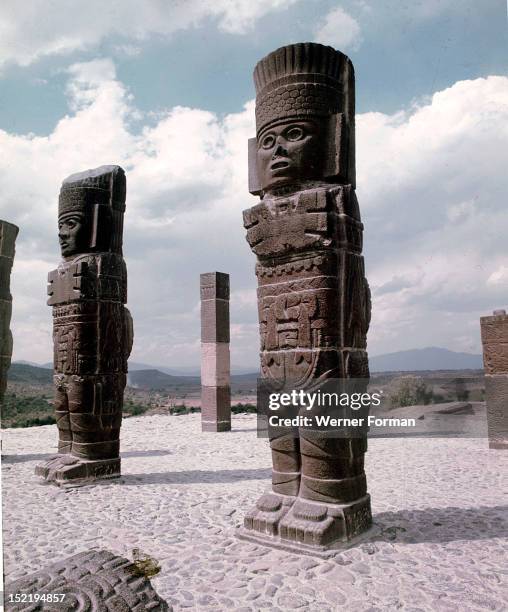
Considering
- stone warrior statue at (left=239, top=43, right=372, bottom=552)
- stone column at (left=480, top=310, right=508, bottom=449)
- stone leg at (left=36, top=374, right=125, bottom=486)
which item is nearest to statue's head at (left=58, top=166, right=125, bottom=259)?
stone leg at (left=36, top=374, right=125, bottom=486)

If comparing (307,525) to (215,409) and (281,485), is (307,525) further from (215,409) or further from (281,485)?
(215,409)

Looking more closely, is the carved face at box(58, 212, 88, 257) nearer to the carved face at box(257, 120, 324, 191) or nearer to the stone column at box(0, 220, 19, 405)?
the stone column at box(0, 220, 19, 405)

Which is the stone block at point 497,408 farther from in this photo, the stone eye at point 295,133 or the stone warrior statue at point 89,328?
the stone eye at point 295,133

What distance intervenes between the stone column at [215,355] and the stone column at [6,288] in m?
4.77

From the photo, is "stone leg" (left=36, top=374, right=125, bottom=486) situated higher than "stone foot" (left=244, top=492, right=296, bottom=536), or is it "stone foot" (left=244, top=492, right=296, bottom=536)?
"stone leg" (left=36, top=374, right=125, bottom=486)

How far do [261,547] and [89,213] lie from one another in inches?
196

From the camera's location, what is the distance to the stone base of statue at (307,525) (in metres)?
3.94

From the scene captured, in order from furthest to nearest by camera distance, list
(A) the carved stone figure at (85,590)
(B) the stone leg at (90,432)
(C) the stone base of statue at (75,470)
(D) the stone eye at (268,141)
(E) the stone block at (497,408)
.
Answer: (E) the stone block at (497,408)
(B) the stone leg at (90,432)
(C) the stone base of statue at (75,470)
(D) the stone eye at (268,141)
(A) the carved stone figure at (85,590)

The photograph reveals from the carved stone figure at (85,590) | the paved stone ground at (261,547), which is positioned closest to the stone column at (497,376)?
the paved stone ground at (261,547)

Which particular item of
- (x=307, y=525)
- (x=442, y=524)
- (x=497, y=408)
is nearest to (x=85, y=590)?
(x=307, y=525)

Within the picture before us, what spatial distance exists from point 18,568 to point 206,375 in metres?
8.85

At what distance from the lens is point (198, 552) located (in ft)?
13.4

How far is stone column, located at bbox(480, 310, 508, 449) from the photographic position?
8602 millimetres

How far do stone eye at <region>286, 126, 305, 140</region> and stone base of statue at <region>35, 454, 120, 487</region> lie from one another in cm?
482
